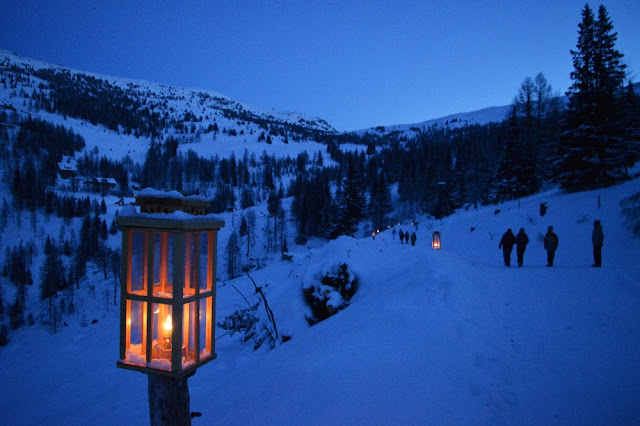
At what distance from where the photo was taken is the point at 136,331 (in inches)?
97.1

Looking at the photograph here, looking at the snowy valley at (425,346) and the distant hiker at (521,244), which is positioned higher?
the distant hiker at (521,244)

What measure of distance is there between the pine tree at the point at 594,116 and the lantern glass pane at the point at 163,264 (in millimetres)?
23348

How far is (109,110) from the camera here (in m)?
157

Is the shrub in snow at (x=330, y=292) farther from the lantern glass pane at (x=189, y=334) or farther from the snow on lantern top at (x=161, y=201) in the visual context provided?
the snow on lantern top at (x=161, y=201)

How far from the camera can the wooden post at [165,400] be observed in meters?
2.42

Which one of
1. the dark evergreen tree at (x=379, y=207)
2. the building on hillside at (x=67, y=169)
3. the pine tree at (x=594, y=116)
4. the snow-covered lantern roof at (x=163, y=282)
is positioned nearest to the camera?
the snow-covered lantern roof at (x=163, y=282)

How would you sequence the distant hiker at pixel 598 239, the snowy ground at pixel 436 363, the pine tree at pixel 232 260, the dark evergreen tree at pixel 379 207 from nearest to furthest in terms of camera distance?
1. the snowy ground at pixel 436 363
2. the distant hiker at pixel 598 239
3. the pine tree at pixel 232 260
4. the dark evergreen tree at pixel 379 207

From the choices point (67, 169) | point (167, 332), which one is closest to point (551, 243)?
point (167, 332)

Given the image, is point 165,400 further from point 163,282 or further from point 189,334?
point 163,282

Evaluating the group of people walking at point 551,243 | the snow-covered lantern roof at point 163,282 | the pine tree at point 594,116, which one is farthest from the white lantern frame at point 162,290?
the pine tree at point 594,116

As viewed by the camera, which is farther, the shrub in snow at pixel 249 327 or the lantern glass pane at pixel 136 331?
the shrub in snow at pixel 249 327

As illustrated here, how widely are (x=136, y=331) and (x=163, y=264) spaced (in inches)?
22.9

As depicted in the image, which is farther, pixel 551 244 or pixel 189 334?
pixel 551 244

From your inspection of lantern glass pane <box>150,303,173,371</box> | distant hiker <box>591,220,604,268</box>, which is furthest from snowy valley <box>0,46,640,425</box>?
lantern glass pane <box>150,303,173,371</box>
